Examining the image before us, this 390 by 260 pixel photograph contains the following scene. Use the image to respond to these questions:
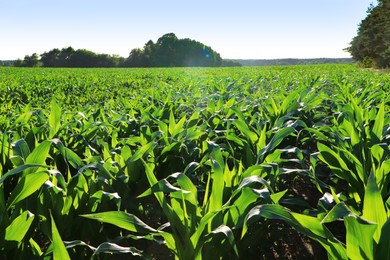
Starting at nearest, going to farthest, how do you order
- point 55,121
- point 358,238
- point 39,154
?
point 358,238, point 39,154, point 55,121

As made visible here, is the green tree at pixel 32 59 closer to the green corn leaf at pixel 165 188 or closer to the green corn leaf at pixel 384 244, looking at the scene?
the green corn leaf at pixel 165 188

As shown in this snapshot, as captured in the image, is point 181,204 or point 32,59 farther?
point 32,59

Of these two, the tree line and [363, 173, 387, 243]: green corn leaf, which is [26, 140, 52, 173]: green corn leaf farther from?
the tree line

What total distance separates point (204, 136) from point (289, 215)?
197 cm

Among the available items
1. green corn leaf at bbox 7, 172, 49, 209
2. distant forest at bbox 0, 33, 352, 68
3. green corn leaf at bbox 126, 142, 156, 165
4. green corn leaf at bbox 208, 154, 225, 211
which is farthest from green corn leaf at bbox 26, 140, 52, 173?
distant forest at bbox 0, 33, 352, 68

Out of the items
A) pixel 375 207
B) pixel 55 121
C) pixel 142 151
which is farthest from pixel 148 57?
pixel 375 207

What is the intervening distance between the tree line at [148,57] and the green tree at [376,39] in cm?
4255

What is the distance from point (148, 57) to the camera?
263 ft

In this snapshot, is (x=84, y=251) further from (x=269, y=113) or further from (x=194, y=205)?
(x=269, y=113)

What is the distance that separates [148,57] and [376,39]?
48.6m

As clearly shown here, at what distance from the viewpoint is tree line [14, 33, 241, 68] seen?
7331cm

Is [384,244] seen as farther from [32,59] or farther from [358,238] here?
[32,59]

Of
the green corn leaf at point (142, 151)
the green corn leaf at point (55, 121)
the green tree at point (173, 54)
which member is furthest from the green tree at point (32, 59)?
the green corn leaf at point (142, 151)

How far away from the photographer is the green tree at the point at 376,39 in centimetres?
3550
